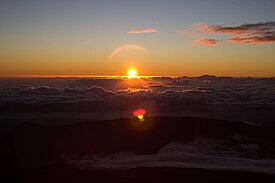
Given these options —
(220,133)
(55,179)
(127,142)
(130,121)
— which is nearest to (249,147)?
(220,133)

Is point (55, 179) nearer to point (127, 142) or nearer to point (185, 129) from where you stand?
point (127, 142)

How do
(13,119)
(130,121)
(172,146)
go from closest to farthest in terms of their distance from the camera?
(172,146), (130,121), (13,119)

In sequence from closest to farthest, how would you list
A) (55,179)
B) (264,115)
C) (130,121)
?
(55,179), (130,121), (264,115)

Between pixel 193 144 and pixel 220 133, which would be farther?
pixel 220 133

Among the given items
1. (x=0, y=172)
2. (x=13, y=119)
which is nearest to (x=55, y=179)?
(x=0, y=172)

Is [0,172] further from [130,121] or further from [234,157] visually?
[130,121]

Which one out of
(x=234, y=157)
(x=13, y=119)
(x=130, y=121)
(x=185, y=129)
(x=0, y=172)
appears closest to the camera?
(x=0, y=172)
